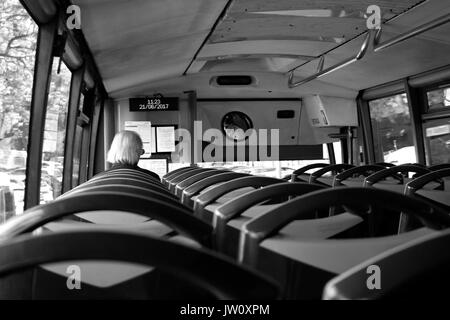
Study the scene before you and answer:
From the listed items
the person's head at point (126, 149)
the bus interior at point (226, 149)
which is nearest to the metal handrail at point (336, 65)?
the bus interior at point (226, 149)

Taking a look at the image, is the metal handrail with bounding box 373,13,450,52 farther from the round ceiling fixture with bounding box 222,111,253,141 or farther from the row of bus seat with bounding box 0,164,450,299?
the round ceiling fixture with bounding box 222,111,253,141

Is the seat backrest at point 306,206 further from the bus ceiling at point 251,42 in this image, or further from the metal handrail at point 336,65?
the metal handrail at point 336,65

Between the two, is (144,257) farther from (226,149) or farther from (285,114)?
(285,114)

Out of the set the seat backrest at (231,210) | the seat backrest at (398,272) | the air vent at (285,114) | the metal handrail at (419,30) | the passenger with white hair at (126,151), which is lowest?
the seat backrest at (398,272)

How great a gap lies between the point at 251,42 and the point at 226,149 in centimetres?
291

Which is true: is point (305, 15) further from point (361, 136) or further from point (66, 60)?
point (361, 136)

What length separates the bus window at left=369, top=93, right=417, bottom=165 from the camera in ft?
23.1

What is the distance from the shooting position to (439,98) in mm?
6461

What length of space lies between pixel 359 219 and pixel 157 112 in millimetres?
6972

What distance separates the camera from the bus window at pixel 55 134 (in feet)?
11.5

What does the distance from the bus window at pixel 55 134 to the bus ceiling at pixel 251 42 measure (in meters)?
0.46

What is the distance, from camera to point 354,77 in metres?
7.30

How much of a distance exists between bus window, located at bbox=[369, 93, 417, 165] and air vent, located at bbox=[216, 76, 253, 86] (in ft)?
6.94
